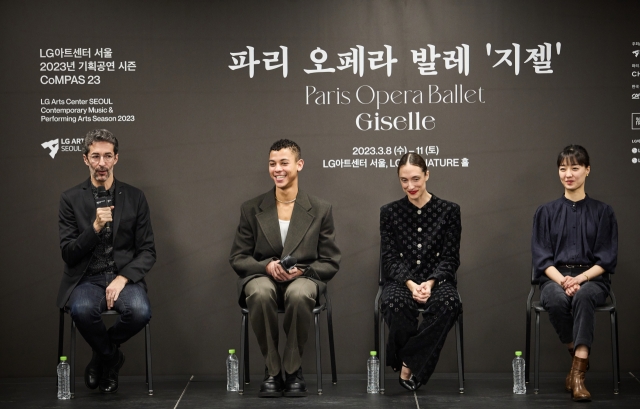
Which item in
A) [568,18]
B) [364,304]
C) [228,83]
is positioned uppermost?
[568,18]

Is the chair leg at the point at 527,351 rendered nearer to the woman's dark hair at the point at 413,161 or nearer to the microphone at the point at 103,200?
the woman's dark hair at the point at 413,161

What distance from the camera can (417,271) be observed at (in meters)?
4.78

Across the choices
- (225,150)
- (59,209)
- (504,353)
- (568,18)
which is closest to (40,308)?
(59,209)

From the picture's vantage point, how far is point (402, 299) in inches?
178

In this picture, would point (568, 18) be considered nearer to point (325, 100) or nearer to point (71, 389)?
point (325, 100)

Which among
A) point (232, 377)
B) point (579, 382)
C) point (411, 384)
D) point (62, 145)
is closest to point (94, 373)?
point (232, 377)

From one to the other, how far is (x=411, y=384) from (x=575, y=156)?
1.57 meters

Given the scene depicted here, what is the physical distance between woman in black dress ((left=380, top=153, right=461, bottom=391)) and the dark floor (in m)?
0.23

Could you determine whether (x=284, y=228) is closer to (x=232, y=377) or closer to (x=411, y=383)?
(x=232, y=377)

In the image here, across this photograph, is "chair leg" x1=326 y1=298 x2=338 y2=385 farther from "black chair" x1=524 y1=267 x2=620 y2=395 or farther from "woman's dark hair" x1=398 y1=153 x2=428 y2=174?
"black chair" x1=524 y1=267 x2=620 y2=395

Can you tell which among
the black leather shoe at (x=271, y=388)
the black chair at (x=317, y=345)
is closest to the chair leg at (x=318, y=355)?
the black chair at (x=317, y=345)

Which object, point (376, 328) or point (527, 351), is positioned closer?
point (376, 328)

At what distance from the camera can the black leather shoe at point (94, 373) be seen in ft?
15.1

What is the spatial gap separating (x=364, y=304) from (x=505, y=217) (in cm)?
103
